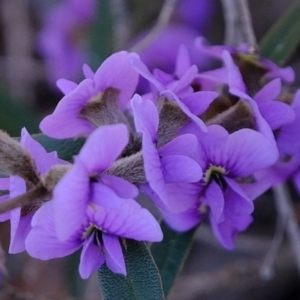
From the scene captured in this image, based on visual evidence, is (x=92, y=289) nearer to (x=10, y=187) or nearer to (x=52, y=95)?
(x=52, y=95)

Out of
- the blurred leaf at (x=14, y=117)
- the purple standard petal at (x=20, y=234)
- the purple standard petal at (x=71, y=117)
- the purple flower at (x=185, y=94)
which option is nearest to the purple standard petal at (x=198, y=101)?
the purple flower at (x=185, y=94)

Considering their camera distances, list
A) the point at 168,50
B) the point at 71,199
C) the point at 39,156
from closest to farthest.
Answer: the point at 71,199, the point at 39,156, the point at 168,50

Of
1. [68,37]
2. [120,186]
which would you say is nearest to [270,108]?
[120,186]

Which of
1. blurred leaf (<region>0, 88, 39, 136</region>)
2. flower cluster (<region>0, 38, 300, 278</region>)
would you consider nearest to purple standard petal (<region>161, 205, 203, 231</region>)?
flower cluster (<region>0, 38, 300, 278</region>)

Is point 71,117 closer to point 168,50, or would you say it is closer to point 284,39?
point 284,39

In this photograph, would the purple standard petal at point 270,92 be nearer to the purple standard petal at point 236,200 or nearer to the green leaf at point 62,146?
the purple standard petal at point 236,200
